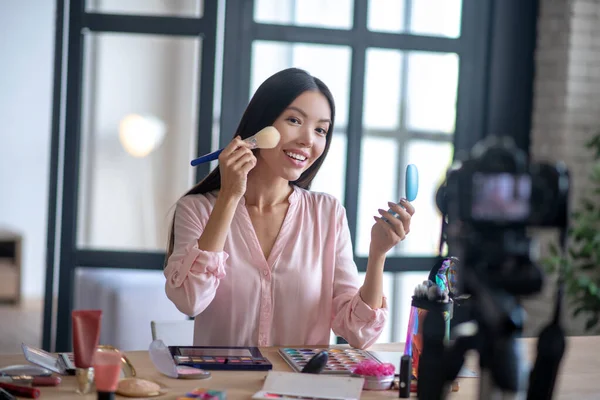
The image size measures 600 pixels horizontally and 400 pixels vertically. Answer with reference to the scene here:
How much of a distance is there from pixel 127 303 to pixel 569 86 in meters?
2.44

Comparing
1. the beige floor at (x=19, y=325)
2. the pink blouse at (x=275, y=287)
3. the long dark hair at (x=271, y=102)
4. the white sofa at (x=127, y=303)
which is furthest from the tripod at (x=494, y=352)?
the beige floor at (x=19, y=325)

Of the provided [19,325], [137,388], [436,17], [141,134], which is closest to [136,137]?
[141,134]

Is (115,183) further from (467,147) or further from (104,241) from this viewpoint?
(467,147)

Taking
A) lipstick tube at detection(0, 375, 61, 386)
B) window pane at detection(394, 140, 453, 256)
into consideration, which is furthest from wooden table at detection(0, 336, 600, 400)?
window pane at detection(394, 140, 453, 256)

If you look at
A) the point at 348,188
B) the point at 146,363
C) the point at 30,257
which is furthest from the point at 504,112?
the point at 30,257

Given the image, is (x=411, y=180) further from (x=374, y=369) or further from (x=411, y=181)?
(x=374, y=369)

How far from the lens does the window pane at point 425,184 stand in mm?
4004

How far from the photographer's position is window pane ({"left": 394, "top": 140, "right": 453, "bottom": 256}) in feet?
13.1

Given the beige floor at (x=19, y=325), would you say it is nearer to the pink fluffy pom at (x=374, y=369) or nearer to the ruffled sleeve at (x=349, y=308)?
the ruffled sleeve at (x=349, y=308)

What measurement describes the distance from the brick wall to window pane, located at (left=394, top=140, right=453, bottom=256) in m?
0.50

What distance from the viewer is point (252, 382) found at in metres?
1.64

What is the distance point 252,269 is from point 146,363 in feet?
1.75

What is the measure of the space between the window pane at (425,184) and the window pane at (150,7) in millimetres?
1257

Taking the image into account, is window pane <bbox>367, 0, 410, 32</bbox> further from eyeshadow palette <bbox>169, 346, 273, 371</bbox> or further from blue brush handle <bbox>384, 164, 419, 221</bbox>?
eyeshadow palette <bbox>169, 346, 273, 371</bbox>
